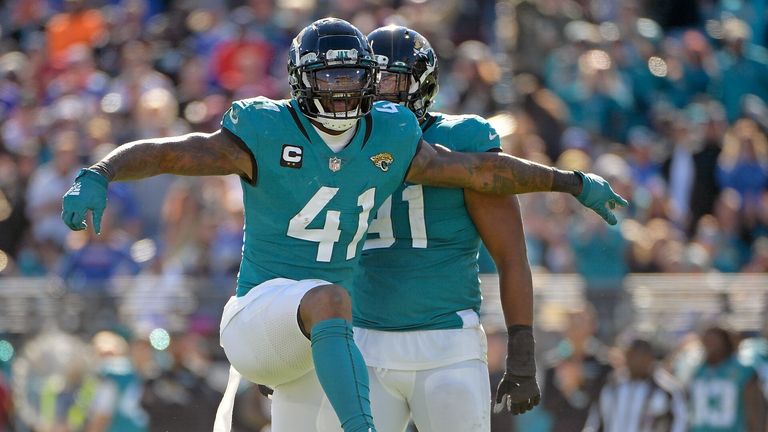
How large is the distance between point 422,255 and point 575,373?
384 centimetres

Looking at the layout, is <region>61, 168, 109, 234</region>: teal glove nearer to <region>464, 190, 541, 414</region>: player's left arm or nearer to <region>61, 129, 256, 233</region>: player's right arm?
<region>61, 129, 256, 233</region>: player's right arm

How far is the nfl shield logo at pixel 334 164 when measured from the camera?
4520mm

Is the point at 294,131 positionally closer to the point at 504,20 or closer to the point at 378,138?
the point at 378,138

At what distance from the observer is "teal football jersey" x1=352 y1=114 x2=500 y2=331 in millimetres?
4957

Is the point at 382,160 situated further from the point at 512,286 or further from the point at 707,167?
Result: the point at 707,167

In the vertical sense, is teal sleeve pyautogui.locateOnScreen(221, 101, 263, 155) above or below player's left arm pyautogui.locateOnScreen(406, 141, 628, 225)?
above

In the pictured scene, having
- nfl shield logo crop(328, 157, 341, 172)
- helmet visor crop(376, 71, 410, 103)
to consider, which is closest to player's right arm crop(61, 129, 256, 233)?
nfl shield logo crop(328, 157, 341, 172)

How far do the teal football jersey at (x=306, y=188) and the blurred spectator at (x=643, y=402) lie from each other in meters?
4.21

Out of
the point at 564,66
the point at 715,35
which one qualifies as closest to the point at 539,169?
the point at 564,66

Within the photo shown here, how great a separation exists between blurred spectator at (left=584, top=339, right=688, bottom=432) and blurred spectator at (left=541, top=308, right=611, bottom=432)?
0.37ft

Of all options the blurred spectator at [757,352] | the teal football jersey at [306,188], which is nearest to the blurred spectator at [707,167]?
the blurred spectator at [757,352]

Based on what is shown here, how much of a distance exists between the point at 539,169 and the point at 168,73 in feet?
22.5

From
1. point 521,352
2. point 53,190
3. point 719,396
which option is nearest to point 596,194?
point 521,352

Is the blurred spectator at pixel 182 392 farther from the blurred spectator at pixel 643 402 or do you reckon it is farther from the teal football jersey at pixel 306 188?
the teal football jersey at pixel 306 188
